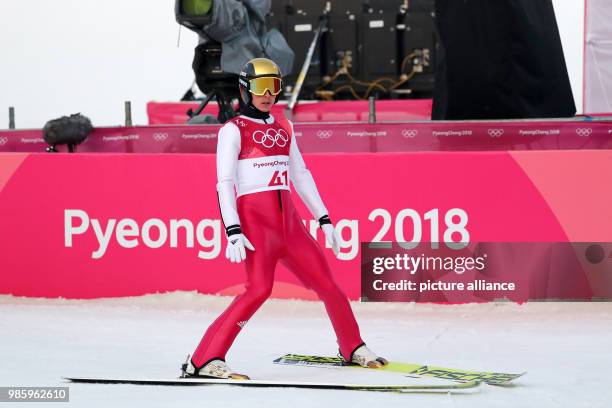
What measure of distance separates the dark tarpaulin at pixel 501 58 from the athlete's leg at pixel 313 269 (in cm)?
468

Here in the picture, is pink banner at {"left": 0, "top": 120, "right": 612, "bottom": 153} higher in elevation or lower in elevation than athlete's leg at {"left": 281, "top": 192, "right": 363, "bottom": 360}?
higher

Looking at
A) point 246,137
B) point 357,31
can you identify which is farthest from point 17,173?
point 357,31

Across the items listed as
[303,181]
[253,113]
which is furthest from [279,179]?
[253,113]

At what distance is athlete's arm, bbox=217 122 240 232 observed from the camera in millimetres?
5425

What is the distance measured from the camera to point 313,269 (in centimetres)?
564

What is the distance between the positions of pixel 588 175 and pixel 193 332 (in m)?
3.02

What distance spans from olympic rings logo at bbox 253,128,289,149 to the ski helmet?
7.5 inches

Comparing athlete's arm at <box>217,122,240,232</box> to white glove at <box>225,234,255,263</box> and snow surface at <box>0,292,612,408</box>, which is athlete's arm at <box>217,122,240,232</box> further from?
snow surface at <box>0,292,612,408</box>

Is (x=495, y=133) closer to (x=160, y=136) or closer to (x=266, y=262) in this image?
(x=160, y=136)

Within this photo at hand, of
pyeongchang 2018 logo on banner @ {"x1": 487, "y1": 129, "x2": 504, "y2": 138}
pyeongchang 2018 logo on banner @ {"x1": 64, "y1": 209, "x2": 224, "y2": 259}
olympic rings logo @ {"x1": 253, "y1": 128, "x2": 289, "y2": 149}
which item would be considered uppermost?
olympic rings logo @ {"x1": 253, "y1": 128, "x2": 289, "y2": 149}

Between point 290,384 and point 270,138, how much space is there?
1.26 metres

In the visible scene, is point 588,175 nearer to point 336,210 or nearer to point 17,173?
point 336,210

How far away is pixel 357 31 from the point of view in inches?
642

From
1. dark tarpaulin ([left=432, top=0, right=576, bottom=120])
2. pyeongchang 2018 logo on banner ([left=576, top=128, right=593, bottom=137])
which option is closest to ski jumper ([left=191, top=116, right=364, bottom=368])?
pyeongchang 2018 logo on banner ([left=576, top=128, right=593, bottom=137])
